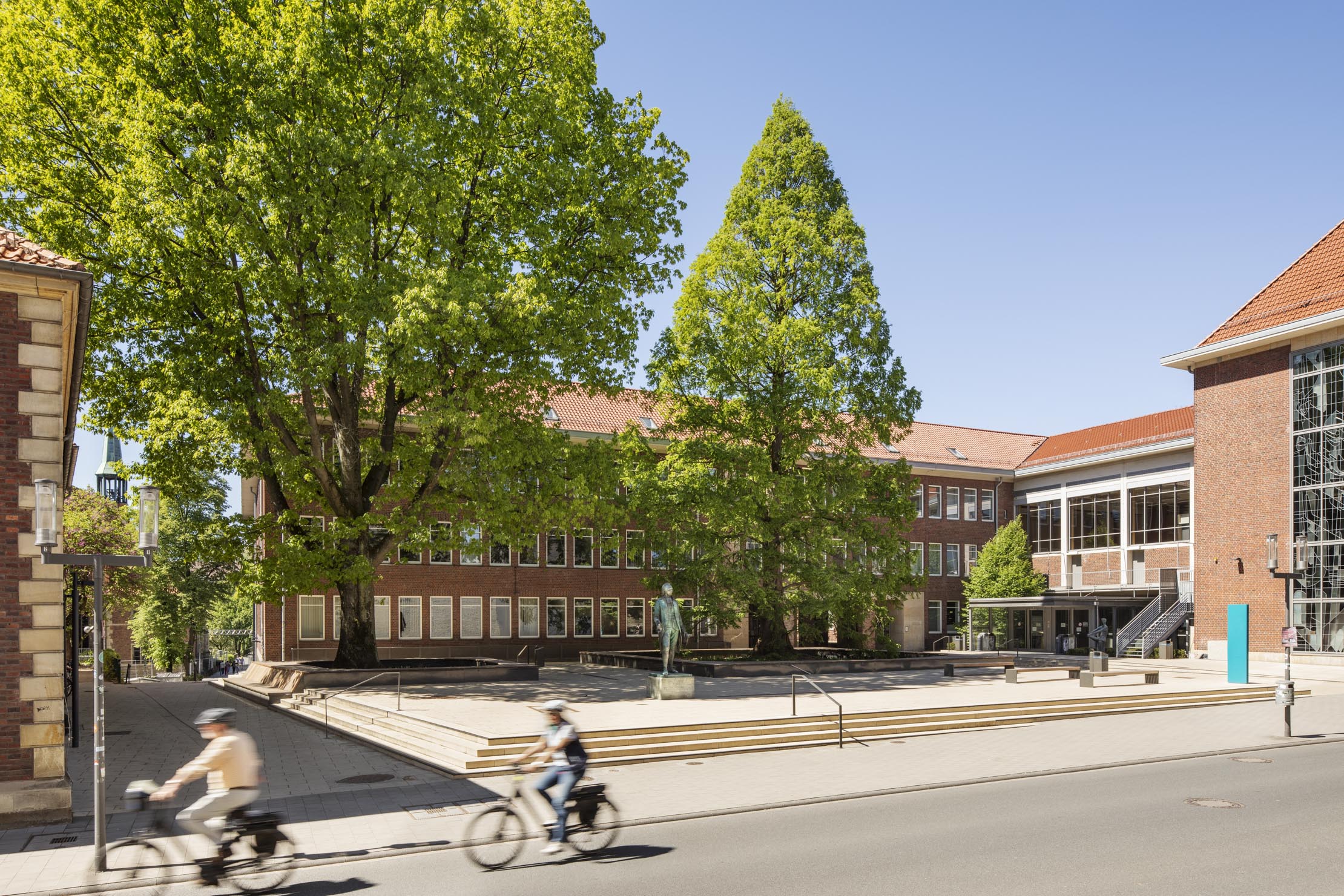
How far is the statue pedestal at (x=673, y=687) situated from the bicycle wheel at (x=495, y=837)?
13679 millimetres

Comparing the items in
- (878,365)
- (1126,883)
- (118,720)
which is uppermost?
(878,365)

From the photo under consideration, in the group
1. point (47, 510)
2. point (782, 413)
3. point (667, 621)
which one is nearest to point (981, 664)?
point (782, 413)

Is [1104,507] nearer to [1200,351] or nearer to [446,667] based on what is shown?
[1200,351]

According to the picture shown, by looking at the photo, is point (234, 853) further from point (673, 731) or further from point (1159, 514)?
point (1159, 514)

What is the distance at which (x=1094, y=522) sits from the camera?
177 ft

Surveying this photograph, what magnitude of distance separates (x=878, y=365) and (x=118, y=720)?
2310 centimetres

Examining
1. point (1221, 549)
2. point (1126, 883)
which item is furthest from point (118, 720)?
point (1221, 549)

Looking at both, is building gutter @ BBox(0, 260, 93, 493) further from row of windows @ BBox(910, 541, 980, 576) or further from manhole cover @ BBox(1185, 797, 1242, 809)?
row of windows @ BBox(910, 541, 980, 576)

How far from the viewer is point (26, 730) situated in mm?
12469

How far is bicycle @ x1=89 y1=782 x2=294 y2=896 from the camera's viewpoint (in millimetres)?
9117

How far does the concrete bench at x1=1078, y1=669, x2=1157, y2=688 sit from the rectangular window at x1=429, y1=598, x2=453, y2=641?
24.7 meters

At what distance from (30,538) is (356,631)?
16.3 m

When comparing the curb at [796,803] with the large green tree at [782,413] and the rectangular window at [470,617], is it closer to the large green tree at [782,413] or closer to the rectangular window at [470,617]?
the large green tree at [782,413]

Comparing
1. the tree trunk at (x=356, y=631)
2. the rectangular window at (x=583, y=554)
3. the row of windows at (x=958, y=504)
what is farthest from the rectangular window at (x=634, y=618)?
the tree trunk at (x=356, y=631)
